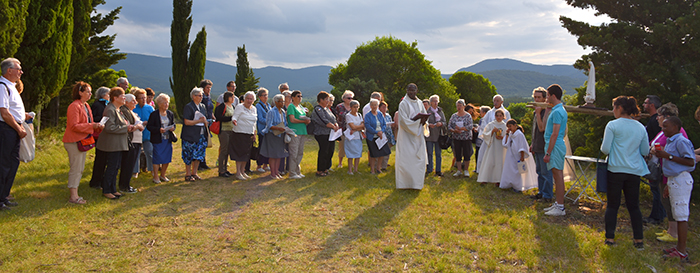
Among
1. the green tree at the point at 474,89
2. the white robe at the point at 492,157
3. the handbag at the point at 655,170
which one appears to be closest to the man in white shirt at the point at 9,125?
the white robe at the point at 492,157

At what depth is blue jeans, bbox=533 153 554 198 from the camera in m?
6.81

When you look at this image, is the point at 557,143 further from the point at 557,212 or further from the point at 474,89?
the point at 474,89

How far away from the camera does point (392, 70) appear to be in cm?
3092

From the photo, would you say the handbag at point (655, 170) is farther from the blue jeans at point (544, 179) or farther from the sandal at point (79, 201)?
the sandal at point (79, 201)

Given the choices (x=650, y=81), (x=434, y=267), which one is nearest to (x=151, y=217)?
(x=434, y=267)

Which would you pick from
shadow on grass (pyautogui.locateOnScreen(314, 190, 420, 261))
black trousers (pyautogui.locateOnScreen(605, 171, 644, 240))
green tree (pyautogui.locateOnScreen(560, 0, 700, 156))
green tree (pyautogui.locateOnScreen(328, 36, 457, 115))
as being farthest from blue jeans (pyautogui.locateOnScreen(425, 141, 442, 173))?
green tree (pyautogui.locateOnScreen(328, 36, 457, 115))

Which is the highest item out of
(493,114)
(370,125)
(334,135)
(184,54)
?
(184,54)

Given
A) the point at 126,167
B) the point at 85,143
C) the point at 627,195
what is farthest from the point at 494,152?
the point at 85,143

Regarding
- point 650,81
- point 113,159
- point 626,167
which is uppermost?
point 650,81

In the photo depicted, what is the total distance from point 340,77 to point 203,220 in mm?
26880

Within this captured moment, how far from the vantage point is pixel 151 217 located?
210 inches

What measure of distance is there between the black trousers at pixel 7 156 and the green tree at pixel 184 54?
21.8 metres

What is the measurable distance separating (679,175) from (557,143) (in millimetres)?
1683

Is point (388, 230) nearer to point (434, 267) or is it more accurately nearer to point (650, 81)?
point (434, 267)
